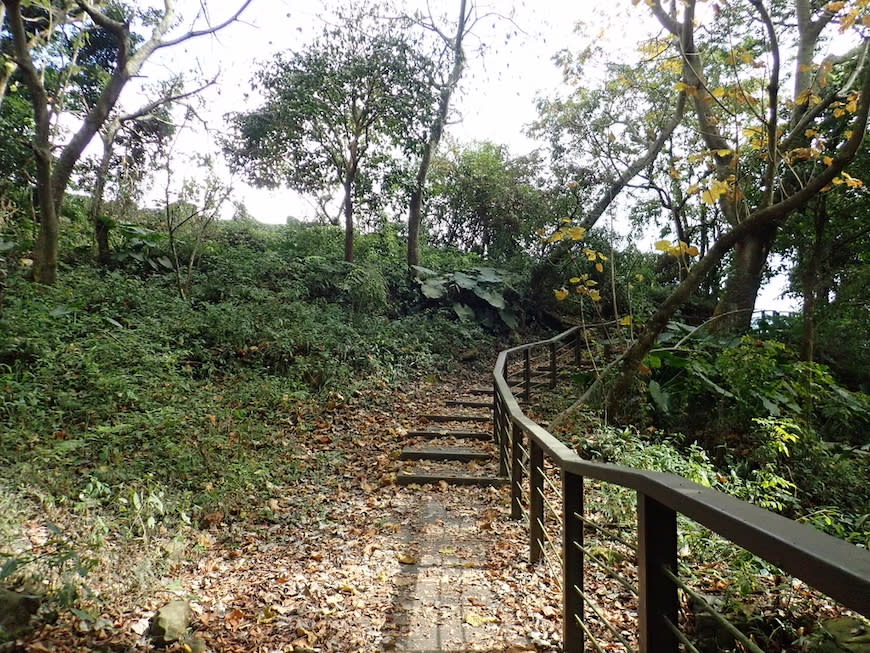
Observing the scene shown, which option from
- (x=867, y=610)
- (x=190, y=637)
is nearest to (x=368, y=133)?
(x=190, y=637)

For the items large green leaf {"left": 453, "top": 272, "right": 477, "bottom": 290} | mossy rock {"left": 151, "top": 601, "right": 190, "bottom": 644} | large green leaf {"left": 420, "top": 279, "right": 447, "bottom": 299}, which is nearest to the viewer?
mossy rock {"left": 151, "top": 601, "right": 190, "bottom": 644}

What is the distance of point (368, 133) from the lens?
11.8 m

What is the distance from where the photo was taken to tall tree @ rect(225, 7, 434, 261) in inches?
434

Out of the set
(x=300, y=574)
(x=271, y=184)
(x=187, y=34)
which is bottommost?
(x=300, y=574)

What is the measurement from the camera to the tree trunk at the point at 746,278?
9219 mm

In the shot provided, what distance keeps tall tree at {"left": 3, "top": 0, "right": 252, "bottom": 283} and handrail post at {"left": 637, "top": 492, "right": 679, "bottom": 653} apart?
31.8 ft

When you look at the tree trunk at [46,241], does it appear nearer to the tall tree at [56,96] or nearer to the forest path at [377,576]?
the tall tree at [56,96]

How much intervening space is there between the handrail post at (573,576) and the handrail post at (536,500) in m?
0.90

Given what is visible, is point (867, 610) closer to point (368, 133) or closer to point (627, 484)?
point (627, 484)

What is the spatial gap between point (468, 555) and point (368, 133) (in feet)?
33.7

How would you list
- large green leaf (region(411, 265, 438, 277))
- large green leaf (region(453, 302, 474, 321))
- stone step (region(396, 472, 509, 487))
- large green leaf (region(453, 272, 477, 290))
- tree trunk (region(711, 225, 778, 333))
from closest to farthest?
stone step (region(396, 472, 509, 487)) < tree trunk (region(711, 225, 778, 333)) < large green leaf (region(453, 302, 474, 321)) < large green leaf (region(453, 272, 477, 290)) < large green leaf (region(411, 265, 438, 277))

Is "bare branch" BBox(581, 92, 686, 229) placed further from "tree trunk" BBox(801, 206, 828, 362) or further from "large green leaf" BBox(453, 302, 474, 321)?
"tree trunk" BBox(801, 206, 828, 362)

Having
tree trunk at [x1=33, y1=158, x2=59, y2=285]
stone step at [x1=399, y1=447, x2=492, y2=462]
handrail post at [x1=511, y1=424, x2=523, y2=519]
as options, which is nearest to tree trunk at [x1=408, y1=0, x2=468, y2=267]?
tree trunk at [x1=33, y1=158, x2=59, y2=285]

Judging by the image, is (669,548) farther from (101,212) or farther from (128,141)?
(128,141)
